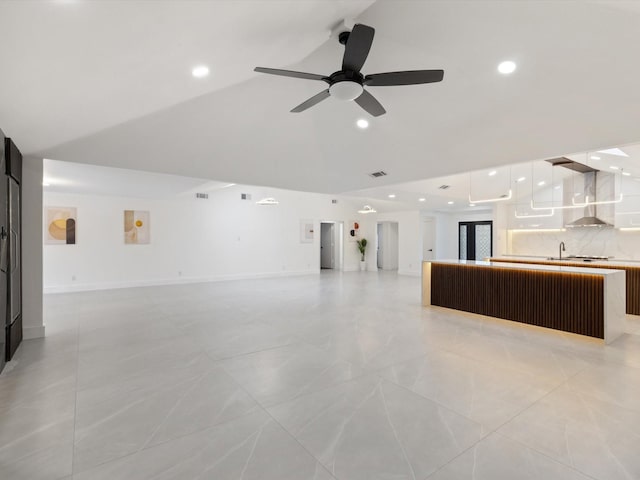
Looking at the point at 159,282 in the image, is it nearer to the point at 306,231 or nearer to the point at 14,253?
the point at 306,231

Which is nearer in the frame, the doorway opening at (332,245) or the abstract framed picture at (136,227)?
the abstract framed picture at (136,227)

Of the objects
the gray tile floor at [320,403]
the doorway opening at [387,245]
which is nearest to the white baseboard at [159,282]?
the doorway opening at [387,245]

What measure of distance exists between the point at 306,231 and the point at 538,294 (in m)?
9.04

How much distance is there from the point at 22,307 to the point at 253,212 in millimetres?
7743

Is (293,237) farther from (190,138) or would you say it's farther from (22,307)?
(22,307)

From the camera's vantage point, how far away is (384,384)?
314 centimetres

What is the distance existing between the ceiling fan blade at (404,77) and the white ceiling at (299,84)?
52 cm

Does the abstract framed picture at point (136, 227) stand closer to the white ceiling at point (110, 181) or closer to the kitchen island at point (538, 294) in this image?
the white ceiling at point (110, 181)

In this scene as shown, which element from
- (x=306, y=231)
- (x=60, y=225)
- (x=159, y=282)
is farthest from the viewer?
(x=306, y=231)

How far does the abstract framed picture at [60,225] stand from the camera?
28.3 ft

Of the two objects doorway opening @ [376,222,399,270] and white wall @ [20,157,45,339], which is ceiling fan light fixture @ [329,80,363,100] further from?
doorway opening @ [376,222,399,270]

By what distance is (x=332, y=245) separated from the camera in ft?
49.8

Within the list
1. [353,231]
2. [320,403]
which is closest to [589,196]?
[353,231]

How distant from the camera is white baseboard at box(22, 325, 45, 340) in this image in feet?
15.2
